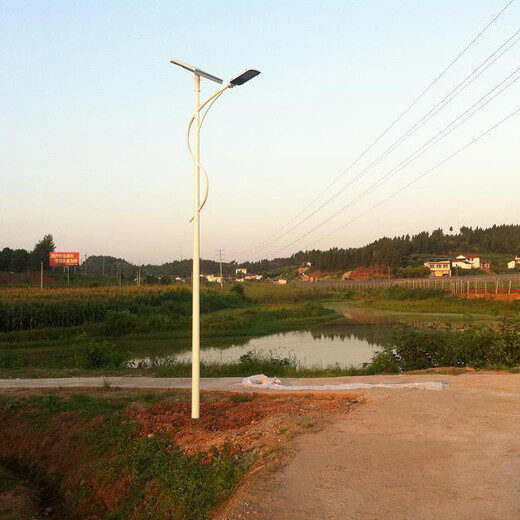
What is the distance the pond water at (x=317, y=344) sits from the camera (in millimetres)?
25000

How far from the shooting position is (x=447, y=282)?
193 feet

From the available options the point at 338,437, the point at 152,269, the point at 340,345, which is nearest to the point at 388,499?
the point at 338,437

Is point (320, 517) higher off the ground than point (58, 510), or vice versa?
point (320, 517)

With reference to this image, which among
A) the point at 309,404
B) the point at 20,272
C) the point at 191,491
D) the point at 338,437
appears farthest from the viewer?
the point at 20,272

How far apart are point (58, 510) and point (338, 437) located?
154 inches

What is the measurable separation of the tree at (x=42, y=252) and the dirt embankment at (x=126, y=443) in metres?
66.3

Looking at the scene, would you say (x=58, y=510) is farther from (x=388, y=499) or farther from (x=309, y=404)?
(x=388, y=499)

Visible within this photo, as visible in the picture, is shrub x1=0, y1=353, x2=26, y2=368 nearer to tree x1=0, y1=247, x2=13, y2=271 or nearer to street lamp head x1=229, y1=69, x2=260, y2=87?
street lamp head x1=229, y1=69, x2=260, y2=87

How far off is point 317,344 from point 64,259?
1701 inches

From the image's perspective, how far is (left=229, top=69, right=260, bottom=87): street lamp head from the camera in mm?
8280

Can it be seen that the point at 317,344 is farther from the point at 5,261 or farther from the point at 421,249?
the point at 421,249

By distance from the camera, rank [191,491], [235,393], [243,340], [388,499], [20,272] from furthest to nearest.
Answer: [20,272]
[243,340]
[235,393]
[191,491]
[388,499]

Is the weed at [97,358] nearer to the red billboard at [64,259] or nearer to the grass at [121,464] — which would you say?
the grass at [121,464]

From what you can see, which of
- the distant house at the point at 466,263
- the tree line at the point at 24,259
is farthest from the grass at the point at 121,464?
the distant house at the point at 466,263
